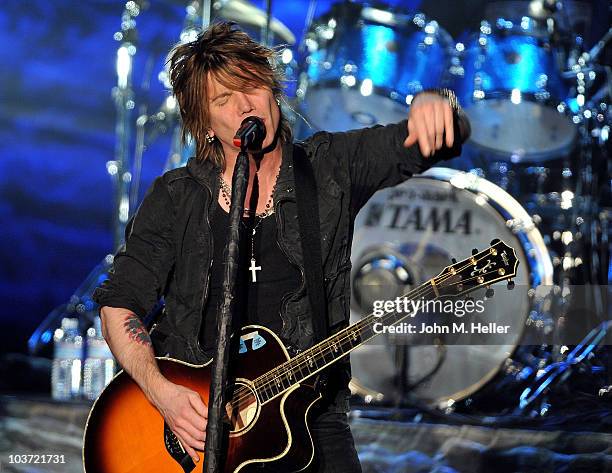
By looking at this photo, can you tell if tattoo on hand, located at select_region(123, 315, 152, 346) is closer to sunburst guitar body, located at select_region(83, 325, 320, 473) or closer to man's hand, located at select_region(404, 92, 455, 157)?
sunburst guitar body, located at select_region(83, 325, 320, 473)

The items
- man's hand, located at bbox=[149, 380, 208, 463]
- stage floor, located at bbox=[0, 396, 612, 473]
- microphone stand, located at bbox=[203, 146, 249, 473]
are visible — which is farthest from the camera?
stage floor, located at bbox=[0, 396, 612, 473]

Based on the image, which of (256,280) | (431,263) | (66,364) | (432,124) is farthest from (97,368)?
(432,124)

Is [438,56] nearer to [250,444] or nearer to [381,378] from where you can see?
[381,378]

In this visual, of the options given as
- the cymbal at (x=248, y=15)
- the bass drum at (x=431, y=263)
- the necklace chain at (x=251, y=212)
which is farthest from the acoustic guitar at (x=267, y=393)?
the cymbal at (x=248, y=15)

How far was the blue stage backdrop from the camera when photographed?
4.89 meters

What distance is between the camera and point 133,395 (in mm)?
2572

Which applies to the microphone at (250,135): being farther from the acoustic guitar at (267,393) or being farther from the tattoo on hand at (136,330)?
the tattoo on hand at (136,330)

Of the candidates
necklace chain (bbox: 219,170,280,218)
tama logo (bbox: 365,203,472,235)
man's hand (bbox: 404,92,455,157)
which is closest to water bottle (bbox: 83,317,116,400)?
tama logo (bbox: 365,203,472,235)

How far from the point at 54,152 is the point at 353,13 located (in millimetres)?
1980

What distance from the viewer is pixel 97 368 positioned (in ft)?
15.7

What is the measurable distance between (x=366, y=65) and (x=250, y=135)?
2955mm

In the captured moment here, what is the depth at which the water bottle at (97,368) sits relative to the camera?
15.6 feet

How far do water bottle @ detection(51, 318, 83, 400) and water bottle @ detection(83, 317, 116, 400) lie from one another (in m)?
0.04

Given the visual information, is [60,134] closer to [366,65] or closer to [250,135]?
[366,65]
